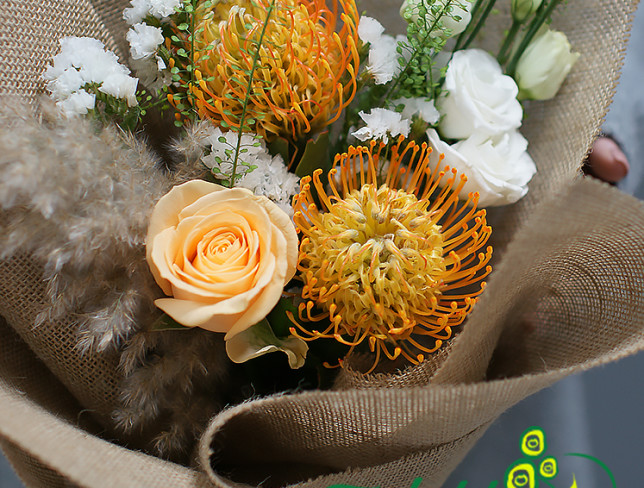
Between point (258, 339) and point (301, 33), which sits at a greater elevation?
point (301, 33)

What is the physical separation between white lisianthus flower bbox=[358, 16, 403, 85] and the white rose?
5cm

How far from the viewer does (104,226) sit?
0.31 m

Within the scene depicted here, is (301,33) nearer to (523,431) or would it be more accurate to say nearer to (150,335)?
(150,335)

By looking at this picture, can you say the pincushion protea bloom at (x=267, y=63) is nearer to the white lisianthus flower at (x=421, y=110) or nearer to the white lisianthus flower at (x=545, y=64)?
the white lisianthus flower at (x=421, y=110)

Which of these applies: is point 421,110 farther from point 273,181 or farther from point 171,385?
A: point 171,385

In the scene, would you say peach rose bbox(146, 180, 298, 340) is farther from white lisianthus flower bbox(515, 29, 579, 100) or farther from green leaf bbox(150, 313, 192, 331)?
white lisianthus flower bbox(515, 29, 579, 100)

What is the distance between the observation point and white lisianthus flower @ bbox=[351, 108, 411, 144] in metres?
0.40

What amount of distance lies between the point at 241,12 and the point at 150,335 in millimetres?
234

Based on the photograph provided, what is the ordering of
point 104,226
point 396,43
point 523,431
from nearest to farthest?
point 104,226 → point 396,43 → point 523,431

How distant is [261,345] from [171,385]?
0.10 metres

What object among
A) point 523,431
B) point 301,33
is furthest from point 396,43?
point 523,431

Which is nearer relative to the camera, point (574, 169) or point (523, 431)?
point (574, 169)

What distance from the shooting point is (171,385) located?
414 millimetres

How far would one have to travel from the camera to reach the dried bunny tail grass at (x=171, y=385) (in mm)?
386
